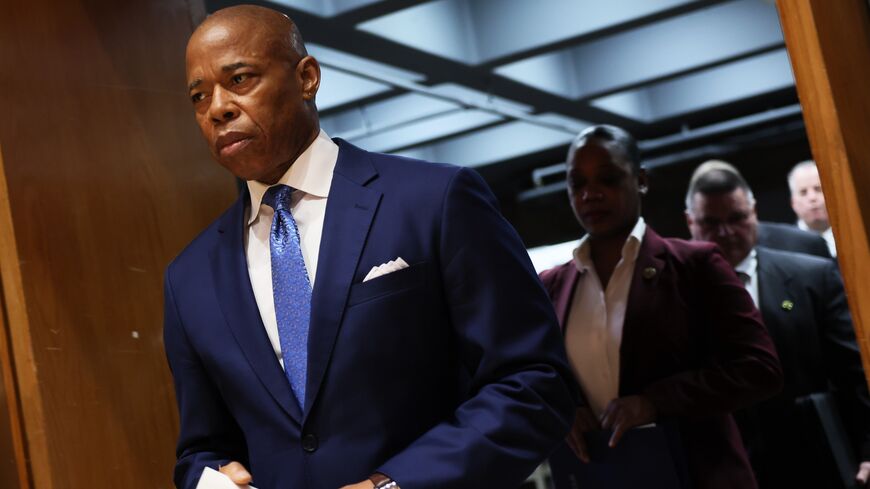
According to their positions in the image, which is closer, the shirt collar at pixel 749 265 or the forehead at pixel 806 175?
the shirt collar at pixel 749 265

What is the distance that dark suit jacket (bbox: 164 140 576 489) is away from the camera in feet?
5.57

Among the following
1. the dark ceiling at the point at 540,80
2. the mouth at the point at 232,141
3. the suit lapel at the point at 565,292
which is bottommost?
the suit lapel at the point at 565,292

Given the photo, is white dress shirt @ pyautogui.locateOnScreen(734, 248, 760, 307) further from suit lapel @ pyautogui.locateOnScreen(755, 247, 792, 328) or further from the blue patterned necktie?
the blue patterned necktie

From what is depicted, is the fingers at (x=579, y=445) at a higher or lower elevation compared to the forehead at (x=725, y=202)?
lower

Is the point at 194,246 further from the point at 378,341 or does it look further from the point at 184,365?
the point at 378,341

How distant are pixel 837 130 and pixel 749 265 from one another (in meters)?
2.62

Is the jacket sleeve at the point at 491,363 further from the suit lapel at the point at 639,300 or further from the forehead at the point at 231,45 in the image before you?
the suit lapel at the point at 639,300

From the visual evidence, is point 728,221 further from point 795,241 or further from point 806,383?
point 795,241

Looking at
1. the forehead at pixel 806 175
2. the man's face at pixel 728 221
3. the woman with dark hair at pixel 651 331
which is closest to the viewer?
the woman with dark hair at pixel 651 331

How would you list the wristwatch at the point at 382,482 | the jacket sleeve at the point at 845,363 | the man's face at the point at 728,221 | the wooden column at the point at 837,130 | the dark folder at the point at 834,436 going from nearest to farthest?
1. the wooden column at the point at 837,130
2. the wristwatch at the point at 382,482
3. the dark folder at the point at 834,436
4. the jacket sleeve at the point at 845,363
5. the man's face at the point at 728,221

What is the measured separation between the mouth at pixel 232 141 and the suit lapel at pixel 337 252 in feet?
0.54

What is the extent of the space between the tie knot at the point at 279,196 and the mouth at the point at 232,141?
0.43ft

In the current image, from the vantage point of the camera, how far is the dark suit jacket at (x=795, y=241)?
5008 millimetres

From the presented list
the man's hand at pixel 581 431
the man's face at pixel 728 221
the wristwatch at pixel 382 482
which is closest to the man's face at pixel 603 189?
the man's hand at pixel 581 431
